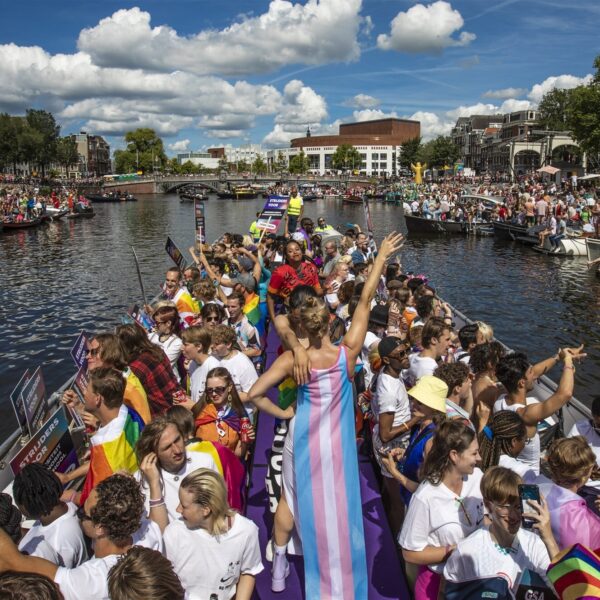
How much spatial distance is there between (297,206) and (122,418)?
10.3 m

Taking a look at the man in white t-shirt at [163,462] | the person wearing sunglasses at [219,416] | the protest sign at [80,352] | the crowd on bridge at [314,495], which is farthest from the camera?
the protest sign at [80,352]

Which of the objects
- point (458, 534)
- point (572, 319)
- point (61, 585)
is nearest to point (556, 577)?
point (458, 534)

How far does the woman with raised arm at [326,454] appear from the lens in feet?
9.03

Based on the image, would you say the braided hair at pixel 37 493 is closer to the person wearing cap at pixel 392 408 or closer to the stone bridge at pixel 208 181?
the person wearing cap at pixel 392 408

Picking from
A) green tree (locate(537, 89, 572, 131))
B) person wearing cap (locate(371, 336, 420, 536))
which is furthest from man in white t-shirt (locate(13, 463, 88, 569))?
green tree (locate(537, 89, 572, 131))

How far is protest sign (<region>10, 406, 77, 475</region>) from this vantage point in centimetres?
385

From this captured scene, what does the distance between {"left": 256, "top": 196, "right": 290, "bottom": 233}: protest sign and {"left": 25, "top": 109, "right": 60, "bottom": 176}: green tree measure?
A: 86.9 meters

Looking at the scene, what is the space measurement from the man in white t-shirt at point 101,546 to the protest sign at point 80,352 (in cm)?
326

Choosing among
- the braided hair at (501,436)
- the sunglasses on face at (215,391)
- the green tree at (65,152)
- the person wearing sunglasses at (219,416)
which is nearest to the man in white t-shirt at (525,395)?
the braided hair at (501,436)

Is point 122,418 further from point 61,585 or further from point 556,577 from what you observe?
point 556,577

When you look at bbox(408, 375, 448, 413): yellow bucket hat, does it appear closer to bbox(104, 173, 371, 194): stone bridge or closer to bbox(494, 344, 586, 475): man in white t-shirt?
bbox(494, 344, 586, 475): man in white t-shirt

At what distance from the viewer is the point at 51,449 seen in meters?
4.22

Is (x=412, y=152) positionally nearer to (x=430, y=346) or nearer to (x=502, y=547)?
(x=430, y=346)

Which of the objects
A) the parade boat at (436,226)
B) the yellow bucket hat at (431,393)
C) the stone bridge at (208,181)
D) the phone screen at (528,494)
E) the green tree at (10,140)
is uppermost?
the green tree at (10,140)
